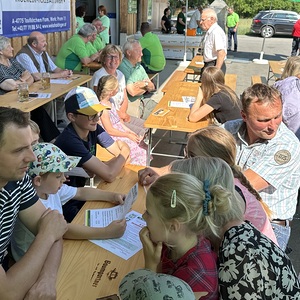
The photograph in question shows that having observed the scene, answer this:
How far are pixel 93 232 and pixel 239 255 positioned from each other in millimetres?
743

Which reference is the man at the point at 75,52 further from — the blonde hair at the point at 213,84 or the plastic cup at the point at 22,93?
the blonde hair at the point at 213,84

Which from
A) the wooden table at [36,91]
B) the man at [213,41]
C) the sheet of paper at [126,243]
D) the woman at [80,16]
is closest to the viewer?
the sheet of paper at [126,243]

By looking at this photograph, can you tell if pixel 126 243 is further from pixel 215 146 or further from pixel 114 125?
pixel 114 125

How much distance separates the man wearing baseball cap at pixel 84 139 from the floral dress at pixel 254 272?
125 cm

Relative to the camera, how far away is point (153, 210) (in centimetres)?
136

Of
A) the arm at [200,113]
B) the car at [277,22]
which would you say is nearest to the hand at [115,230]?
the arm at [200,113]

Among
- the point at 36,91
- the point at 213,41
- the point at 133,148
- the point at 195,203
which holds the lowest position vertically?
the point at 133,148

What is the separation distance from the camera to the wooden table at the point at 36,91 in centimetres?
402

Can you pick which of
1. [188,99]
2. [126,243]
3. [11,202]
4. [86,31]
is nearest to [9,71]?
[86,31]

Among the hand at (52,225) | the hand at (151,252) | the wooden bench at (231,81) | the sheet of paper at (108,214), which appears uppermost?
the hand at (151,252)

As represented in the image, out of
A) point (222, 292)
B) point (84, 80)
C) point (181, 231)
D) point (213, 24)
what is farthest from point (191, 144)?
point (213, 24)

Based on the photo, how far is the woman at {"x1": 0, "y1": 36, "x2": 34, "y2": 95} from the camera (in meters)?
4.59

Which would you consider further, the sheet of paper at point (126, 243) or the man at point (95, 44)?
the man at point (95, 44)

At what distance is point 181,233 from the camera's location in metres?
1.32
